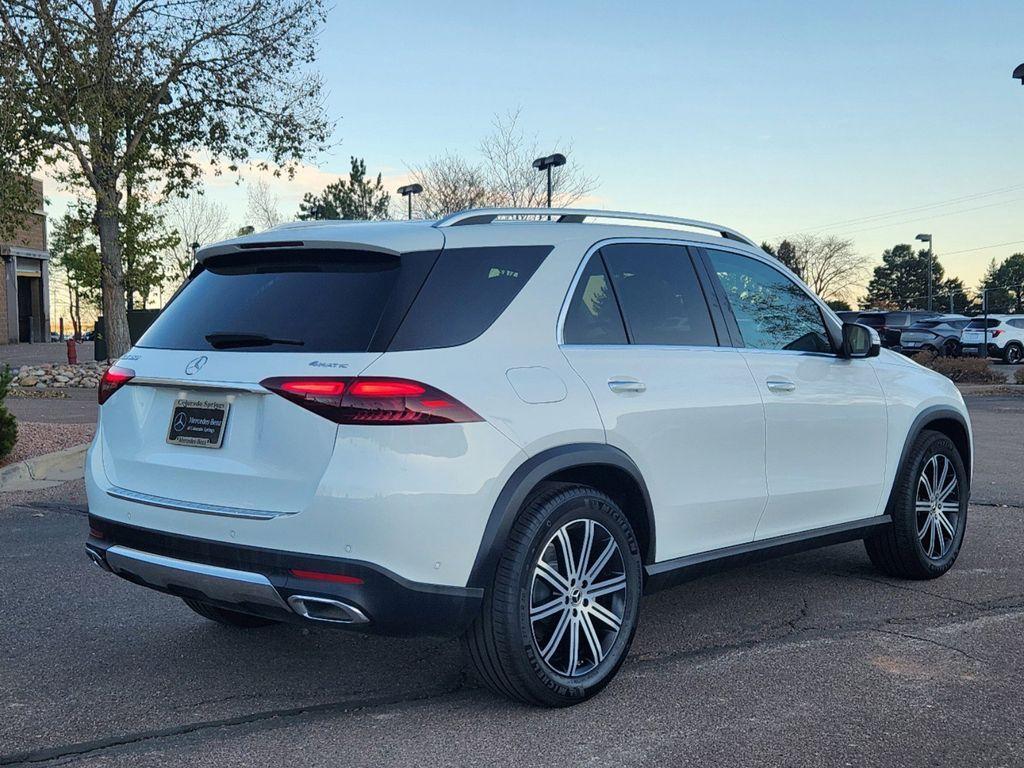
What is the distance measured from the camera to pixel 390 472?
11.0 feet

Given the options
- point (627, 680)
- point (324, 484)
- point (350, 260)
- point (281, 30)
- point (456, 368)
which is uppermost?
point (281, 30)

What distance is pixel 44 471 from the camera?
9.74m

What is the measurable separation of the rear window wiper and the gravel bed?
6.75 meters

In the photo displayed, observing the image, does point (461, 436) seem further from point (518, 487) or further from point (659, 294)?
point (659, 294)

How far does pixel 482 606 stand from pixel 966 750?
1679mm

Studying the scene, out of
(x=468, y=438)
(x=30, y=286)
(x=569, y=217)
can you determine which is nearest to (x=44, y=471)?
(x=569, y=217)

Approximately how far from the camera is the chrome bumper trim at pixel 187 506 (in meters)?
3.49

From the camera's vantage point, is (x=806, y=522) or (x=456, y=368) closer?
(x=456, y=368)

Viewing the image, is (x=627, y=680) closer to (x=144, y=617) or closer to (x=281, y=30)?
(x=144, y=617)

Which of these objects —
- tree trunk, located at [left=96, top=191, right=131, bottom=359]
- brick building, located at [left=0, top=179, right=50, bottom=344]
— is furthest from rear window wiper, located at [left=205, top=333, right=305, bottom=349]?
brick building, located at [left=0, top=179, right=50, bottom=344]

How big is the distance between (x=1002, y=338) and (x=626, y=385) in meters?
33.8

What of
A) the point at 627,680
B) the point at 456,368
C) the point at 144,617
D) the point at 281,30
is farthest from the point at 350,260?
the point at 281,30

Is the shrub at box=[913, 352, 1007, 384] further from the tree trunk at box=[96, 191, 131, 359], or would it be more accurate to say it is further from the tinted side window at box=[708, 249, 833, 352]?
the tinted side window at box=[708, 249, 833, 352]

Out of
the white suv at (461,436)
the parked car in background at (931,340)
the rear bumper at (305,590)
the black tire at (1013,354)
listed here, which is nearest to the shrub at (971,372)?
the black tire at (1013,354)
